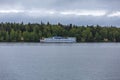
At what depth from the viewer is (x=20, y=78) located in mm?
44000

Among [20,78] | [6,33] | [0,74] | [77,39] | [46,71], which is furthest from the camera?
[77,39]

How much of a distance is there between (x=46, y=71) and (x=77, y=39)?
146m

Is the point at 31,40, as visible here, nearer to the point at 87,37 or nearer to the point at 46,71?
the point at 87,37

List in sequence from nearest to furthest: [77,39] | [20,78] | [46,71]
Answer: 1. [20,78]
2. [46,71]
3. [77,39]

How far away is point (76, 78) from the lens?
44.9 m

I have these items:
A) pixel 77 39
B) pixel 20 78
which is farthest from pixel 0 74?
pixel 77 39

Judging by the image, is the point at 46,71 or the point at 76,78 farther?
the point at 46,71

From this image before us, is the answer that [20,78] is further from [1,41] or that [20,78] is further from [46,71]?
[1,41]

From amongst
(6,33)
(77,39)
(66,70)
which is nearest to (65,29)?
(77,39)

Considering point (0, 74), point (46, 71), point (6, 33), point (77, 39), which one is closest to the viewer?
→ point (0, 74)

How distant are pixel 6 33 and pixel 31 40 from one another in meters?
12.8

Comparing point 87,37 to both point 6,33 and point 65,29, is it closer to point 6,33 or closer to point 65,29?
point 65,29

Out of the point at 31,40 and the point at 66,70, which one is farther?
the point at 31,40

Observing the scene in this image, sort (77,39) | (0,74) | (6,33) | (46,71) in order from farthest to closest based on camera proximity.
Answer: (77,39) → (6,33) → (46,71) → (0,74)
